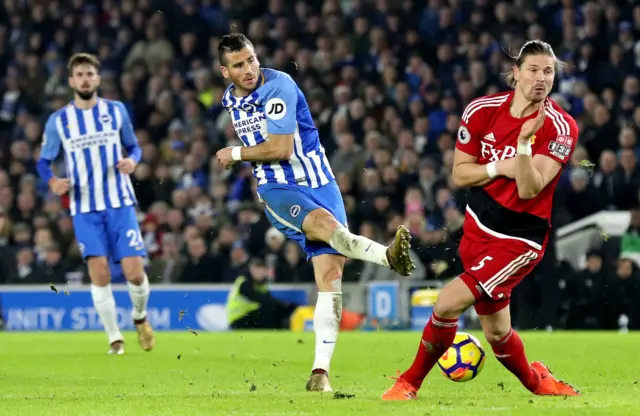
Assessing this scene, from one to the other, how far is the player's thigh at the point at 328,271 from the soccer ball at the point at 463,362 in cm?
83

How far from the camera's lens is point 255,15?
2325cm

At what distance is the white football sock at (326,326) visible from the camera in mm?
7766

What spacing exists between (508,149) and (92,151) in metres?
5.70

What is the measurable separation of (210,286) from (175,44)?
25.1 feet

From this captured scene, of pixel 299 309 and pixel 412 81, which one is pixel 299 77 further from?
pixel 299 309

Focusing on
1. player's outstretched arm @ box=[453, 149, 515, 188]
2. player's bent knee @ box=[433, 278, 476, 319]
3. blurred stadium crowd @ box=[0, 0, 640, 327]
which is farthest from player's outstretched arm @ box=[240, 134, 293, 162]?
blurred stadium crowd @ box=[0, 0, 640, 327]

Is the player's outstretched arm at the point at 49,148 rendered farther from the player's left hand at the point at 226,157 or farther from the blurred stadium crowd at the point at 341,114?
the blurred stadium crowd at the point at 341,114

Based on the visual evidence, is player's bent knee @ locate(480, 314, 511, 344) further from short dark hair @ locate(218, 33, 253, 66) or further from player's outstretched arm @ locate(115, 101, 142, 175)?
player's outstretched arm @ locate(115, 101, 142, 175)

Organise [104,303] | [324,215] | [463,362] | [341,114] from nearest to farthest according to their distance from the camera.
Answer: [324,215] < [463,362] < [104,303] < [341,114]

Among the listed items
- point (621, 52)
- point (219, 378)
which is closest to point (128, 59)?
point (621, 52)

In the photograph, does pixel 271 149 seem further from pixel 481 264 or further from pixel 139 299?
pixel 139 299

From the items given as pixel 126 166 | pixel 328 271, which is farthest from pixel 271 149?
pixel 126 166

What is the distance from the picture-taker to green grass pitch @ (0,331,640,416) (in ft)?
22.4

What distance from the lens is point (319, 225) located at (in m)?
7.88
